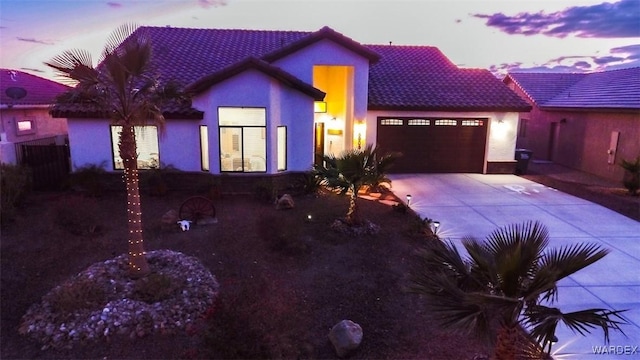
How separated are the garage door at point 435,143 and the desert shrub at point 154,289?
1307 cm

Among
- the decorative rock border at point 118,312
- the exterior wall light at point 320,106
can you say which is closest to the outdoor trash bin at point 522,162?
the exterior wall light at point 320,106

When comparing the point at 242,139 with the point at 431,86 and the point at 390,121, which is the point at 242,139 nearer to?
the point at 390,121

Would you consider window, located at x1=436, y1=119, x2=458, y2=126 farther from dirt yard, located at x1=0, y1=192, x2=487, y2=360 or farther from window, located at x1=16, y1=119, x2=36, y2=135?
window, located at x1=16, y1=119, x2=36, y2=135

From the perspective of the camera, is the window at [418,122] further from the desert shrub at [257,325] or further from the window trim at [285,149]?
the desert shrub at [257,325]

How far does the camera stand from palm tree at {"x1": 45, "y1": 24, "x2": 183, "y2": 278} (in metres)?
6.43

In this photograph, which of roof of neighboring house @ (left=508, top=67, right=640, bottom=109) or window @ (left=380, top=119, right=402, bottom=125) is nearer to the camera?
roof of neighboring house @ (left=508, top=67, right=640, bottom=109)

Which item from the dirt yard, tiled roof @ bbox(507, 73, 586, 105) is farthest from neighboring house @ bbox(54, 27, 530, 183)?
tiled roof @ bbox(507, 73, 586, 105)

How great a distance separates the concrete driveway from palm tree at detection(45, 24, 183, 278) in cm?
724

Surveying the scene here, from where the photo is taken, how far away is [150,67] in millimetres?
7141

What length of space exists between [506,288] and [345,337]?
244 centimetres

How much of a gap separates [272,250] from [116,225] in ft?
15.6

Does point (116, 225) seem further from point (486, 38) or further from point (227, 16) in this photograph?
point (486, 38)

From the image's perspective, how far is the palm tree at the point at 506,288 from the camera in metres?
3.66

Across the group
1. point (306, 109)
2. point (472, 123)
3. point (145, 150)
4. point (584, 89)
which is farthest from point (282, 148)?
point (584, 89)
